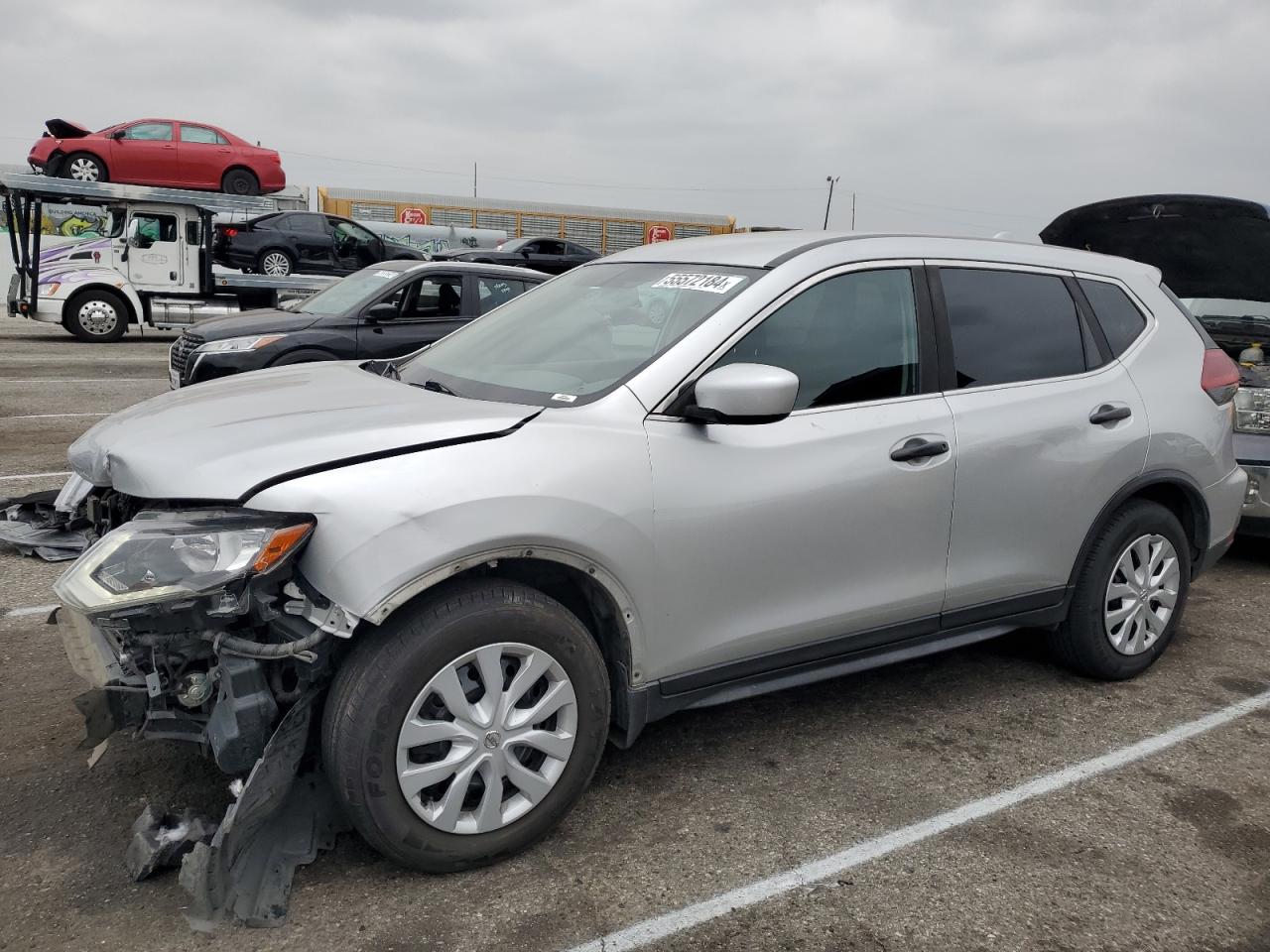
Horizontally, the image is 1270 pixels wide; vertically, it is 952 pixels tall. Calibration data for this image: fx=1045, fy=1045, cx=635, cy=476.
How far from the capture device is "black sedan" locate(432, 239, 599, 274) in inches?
888

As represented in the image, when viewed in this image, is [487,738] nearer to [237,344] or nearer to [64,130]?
[237,344]

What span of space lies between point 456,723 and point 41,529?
3.91 m

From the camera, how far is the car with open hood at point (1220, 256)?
5.78 meters

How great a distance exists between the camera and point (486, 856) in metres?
2.80

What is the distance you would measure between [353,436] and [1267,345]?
6.54 metres

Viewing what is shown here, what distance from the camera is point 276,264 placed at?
18.3 metres

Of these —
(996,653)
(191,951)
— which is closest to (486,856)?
(191,951)

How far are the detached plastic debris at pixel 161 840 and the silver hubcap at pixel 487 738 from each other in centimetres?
58

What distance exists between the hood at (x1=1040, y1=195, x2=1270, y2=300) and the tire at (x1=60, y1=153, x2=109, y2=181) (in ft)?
49.4

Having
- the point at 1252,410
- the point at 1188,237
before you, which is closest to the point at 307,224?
the point at 1188,237

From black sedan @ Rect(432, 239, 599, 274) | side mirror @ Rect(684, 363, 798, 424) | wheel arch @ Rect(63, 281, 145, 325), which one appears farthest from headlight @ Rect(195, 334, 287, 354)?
black sedan @ Rect(432, 239, 599, 274)

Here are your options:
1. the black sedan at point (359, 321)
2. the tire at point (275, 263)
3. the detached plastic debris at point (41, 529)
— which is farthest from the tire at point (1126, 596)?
the tire at point (275, 263)

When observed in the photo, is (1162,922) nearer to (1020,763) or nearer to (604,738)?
(1020,763)

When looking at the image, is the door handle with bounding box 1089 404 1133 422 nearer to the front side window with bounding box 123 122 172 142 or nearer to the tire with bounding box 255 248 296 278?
the tire with bounding box 255 248 296 278
